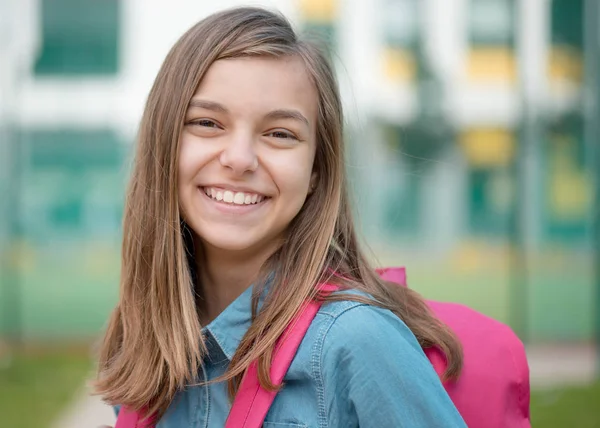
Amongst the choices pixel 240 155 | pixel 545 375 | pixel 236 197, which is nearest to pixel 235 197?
pixel 236 197

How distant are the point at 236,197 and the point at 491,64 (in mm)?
6157

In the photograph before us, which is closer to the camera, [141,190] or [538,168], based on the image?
[141,190]

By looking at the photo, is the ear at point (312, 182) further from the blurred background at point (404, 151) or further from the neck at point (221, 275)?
the blurred background at point (404, 151)

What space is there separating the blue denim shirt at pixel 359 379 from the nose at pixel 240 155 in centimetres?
→ 33

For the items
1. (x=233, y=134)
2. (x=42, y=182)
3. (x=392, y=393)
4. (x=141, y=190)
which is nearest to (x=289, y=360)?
(x=392, y=393)

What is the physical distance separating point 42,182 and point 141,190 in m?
6.19

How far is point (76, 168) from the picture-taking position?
767cm

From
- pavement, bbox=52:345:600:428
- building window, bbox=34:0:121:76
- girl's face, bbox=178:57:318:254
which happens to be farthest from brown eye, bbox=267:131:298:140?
building window, bbox=34:0:121:76

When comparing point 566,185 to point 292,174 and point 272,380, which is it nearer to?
point 292,174

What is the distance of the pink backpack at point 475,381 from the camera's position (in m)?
1.49

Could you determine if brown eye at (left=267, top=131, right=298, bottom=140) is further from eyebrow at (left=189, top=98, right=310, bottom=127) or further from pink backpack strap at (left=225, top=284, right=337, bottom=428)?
pink backpack strap at (left=225, top=284, right=337, bottom=428)

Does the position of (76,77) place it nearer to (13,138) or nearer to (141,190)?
(13,138)

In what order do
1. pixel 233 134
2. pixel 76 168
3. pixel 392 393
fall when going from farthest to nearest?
pixel 76 168
pixel 233 134
pixel 392 393

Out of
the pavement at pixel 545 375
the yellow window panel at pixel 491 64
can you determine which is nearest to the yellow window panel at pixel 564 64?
the yellow window panel at pixel 491 64
